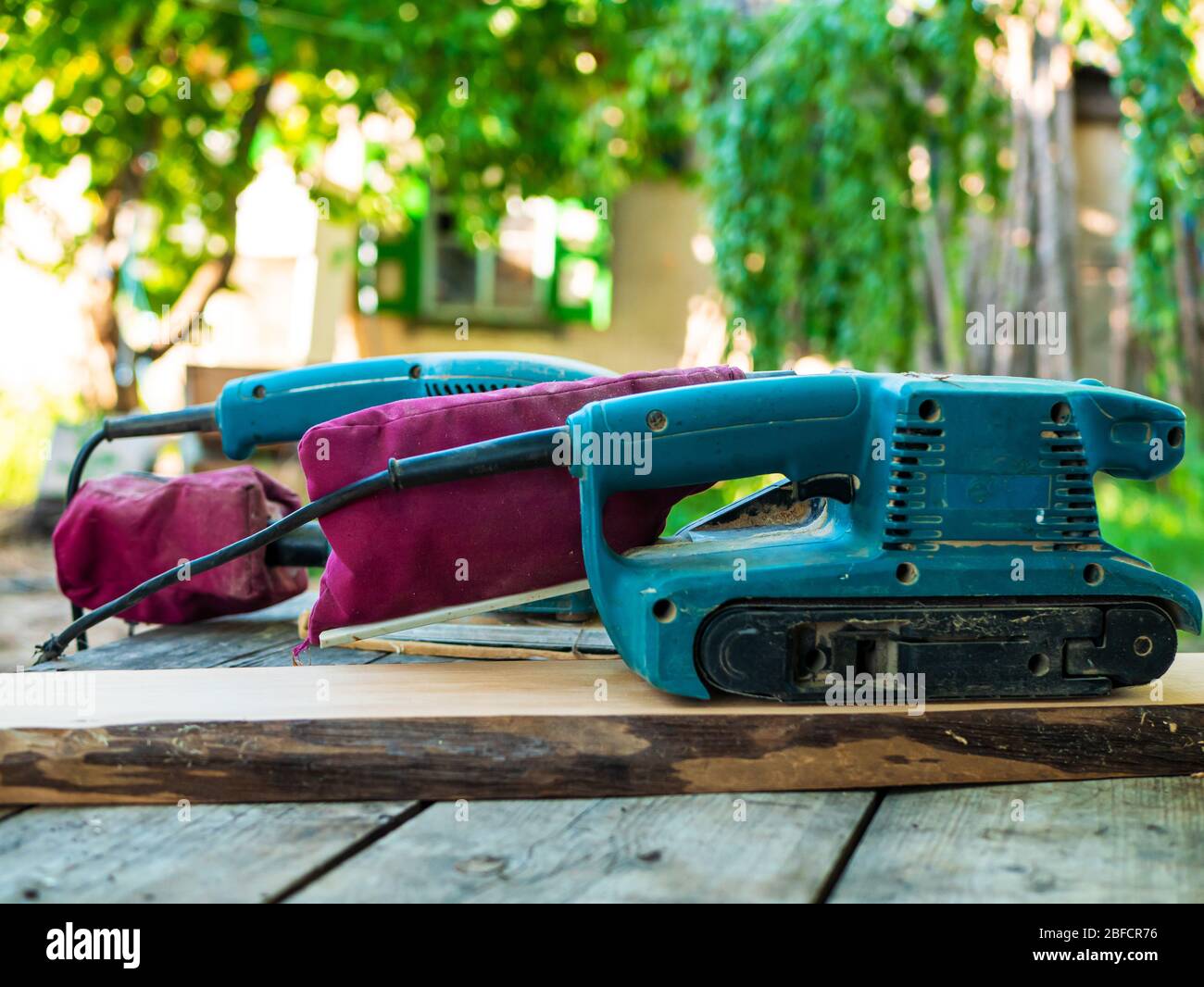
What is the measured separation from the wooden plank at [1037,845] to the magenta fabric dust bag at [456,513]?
1.28ft


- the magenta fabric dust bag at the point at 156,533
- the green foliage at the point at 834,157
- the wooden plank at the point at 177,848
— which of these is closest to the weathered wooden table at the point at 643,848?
the wooden plank at the point at 177,848

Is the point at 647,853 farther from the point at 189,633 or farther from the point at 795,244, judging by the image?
the point at 795,244

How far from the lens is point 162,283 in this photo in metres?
6.81

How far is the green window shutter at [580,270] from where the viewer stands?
8.10 meters

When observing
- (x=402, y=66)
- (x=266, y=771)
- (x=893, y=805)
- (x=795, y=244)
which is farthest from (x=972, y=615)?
(x=402, y=66)

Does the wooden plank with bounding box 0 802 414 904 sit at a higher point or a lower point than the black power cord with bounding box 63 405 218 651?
lower

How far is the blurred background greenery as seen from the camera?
441 centimetres

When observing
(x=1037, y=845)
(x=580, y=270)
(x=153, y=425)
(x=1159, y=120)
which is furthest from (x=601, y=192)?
(x=1037, y=845)

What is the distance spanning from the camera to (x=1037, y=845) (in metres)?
0.86

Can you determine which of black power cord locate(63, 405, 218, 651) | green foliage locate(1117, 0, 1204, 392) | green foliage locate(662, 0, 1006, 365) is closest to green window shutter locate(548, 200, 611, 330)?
green foliage locate(662, 0, 1006, 365)

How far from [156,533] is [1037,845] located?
1097mm

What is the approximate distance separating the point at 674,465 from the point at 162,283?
6410 millimetres

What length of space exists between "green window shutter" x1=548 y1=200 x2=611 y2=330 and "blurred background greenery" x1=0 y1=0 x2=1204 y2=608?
0.07 feet

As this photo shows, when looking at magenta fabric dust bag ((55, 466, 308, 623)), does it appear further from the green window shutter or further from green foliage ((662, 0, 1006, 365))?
the green window shutter
